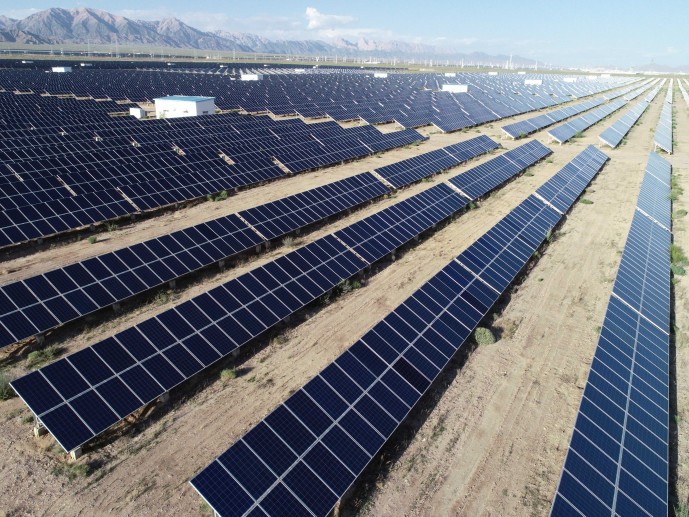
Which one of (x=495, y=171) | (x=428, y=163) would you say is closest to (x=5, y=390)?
(x=428, y=163)

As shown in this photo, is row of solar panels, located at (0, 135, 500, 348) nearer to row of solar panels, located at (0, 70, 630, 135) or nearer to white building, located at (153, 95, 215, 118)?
row of solar panels, located at (0, 70, 630, 135)

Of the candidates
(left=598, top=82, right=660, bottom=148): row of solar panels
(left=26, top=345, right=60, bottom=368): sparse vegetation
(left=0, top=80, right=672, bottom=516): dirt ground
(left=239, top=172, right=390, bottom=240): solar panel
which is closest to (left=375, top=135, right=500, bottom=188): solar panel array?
(left=239, top=172, right=390, bottom=240): solar panel

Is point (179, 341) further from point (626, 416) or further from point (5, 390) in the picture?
point (626, 416)

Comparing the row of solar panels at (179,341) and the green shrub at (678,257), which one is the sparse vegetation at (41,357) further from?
the green shrub at (678,257)

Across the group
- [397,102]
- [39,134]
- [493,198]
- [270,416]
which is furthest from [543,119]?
[270,416]

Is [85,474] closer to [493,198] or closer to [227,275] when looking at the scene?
[227,275]
